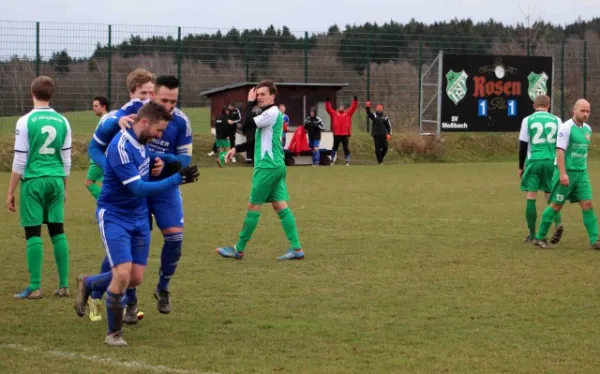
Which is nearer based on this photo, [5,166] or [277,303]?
[277,303]

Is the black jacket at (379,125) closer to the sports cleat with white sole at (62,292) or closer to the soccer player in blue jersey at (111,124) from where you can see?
the sports cleat with white sole at (62,292)

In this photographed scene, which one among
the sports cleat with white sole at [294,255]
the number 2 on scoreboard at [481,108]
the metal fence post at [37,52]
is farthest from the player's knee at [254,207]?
the number 2 on scoreboard at [481,108]

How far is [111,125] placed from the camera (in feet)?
23.4

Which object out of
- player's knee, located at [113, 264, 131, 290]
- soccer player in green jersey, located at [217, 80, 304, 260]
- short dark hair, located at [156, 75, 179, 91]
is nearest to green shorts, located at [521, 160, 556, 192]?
soccer player in green jersey, located at [217, 80, 304, 260]

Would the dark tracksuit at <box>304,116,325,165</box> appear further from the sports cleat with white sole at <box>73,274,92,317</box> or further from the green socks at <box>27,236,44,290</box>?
the sports cleat with white sole at <box>73,274,92,317</box>

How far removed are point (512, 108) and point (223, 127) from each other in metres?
10.8

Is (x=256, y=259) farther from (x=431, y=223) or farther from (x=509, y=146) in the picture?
(x=509, y=146)

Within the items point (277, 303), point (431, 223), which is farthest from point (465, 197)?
point (277, 303)

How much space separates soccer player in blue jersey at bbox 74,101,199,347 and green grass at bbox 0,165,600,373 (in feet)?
1.40

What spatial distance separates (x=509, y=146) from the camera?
36.3 metres

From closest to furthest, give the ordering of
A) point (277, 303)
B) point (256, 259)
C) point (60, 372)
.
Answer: point (60, 372) < point (277, 303) < point (256, 259)

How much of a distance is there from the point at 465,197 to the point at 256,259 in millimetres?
8823

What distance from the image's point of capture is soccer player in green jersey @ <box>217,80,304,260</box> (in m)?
10.3

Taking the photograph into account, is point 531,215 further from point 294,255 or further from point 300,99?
point 300,99
